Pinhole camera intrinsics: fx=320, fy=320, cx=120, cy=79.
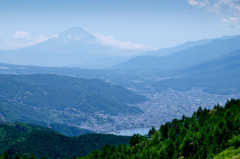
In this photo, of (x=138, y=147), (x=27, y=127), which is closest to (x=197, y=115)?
(x=138, y=147)

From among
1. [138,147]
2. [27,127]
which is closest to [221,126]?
[138,147]

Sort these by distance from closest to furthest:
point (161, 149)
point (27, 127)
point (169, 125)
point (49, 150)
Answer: point (161, 149)
point (169, 125)
point (49, 150)
point (27, 127)

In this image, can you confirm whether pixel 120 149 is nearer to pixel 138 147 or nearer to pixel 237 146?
pixel 138 147

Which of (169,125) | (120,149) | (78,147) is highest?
(169,125)

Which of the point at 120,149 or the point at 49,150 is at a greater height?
the point at 120,149

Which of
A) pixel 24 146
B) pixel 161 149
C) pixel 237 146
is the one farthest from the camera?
pixel 24 146

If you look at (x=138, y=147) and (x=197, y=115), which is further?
(x=197, y=115)
